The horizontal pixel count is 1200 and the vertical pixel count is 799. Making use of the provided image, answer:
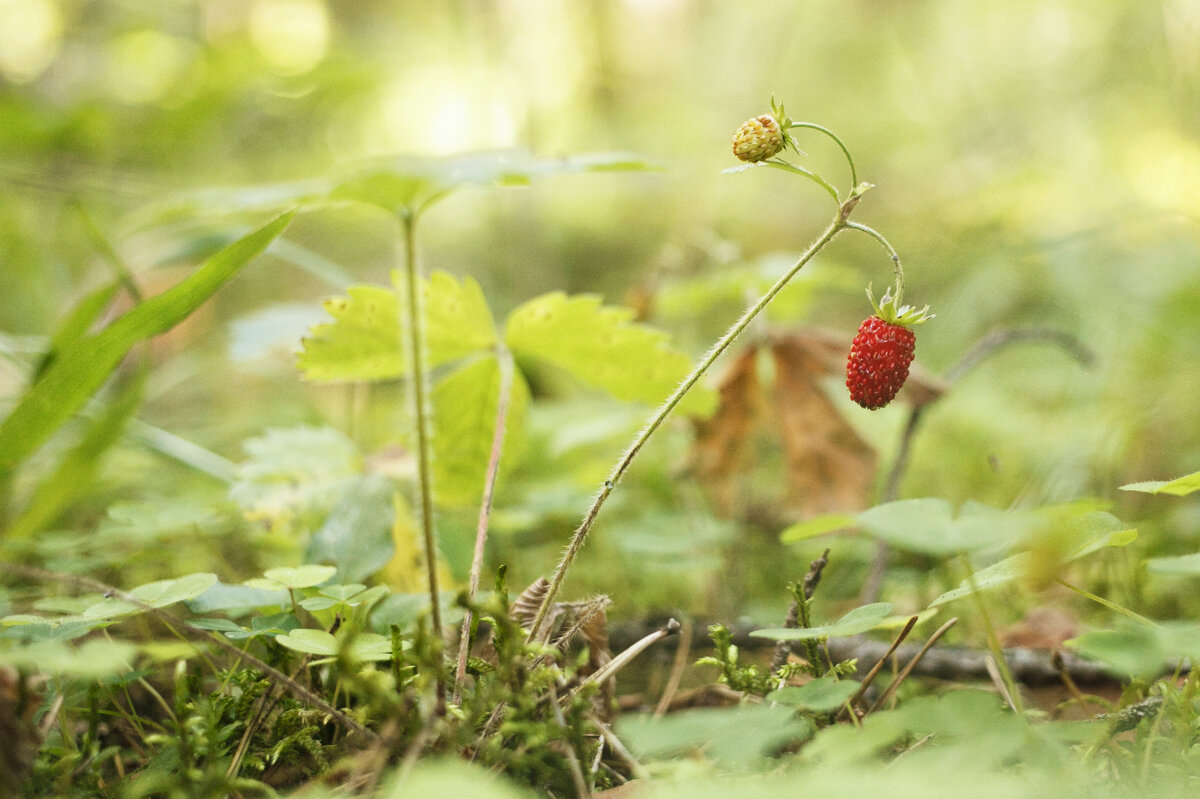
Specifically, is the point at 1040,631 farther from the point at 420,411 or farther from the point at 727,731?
the point at 420,411

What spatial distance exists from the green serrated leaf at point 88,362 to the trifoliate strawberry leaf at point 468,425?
1.09 ft

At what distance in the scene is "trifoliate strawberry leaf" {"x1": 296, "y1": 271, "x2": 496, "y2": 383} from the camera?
38.3 inches

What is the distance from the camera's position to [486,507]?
2.88 ft

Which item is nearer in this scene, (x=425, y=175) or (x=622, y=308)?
(x=425, y=175)

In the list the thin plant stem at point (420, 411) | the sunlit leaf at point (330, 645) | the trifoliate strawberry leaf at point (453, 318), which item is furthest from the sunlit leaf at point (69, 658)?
the trifoliate strawberry leaf at point (453, 318)

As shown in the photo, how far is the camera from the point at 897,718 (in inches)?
22.6

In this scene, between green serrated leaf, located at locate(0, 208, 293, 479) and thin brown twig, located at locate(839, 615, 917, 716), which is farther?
green serrated leaf, located at locate(0, 208, 293, 479)

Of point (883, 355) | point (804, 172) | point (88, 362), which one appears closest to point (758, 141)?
point (804, 172)

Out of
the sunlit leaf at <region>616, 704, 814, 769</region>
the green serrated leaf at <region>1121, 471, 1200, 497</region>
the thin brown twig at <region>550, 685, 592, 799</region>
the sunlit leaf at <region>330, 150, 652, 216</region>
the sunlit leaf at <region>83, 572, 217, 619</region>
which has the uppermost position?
the sunlit leaf at <region>330, 150, 652, 216</region>

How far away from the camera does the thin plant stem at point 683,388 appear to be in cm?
68

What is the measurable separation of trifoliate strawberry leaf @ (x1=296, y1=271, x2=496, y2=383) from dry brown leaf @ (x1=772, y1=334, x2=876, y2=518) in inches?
26.0

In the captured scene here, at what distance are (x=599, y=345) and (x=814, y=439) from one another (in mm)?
554

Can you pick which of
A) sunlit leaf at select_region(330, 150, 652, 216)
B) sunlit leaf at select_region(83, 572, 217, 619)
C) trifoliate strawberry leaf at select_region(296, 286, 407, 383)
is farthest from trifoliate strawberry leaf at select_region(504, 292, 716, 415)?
sunlit leaf at select_region(83, 572, 217, 619)

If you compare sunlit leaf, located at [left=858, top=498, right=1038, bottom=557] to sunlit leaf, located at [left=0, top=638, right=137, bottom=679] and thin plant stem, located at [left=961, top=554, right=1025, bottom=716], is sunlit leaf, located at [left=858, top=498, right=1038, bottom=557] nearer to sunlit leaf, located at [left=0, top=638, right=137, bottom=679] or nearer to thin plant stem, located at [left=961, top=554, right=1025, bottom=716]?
thin plant stem, located at [left=961, top=554, right=1025, bottom=716]
